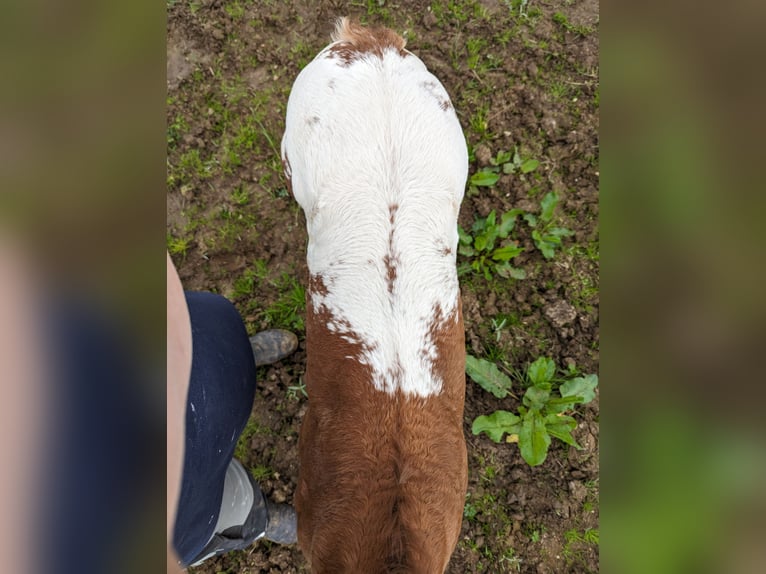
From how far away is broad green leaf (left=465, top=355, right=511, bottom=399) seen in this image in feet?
10.4

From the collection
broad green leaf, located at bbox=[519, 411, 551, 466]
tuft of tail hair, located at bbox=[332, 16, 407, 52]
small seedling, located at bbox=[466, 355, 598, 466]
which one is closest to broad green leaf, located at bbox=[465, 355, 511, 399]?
small seedling, located at bbox=[466, 355, 598, 466]

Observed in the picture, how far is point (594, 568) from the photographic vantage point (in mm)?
3205

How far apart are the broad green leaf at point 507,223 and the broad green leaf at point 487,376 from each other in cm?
90

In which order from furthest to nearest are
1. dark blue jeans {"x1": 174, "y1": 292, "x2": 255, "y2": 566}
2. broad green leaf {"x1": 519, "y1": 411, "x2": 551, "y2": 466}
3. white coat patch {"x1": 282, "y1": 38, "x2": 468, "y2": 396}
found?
broad green leaf {"x1": 519, "y1": 411, "x2": 551, "y2": 466} < white coat patch {"x1": 282, "y1": 38, "x2": 468, "y2": 396} < dark blue jeans {"x1": 174, "y1": 292, "x2": 255, "y2": 566}

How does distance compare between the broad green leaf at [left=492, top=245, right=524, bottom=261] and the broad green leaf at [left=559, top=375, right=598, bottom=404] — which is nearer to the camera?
the broad green leaf at [left=559, top=375, right=598, bottom=404]

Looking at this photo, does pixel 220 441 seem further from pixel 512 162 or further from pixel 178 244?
pixel 512 162

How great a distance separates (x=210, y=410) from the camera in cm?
221

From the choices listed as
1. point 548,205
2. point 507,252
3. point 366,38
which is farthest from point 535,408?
point 366,38

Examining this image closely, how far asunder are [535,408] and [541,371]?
25cm

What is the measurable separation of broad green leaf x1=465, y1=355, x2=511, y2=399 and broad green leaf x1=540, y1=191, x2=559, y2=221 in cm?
111

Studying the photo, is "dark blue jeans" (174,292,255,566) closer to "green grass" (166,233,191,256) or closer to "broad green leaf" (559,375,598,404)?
"green grass" (166,233,191,256)
